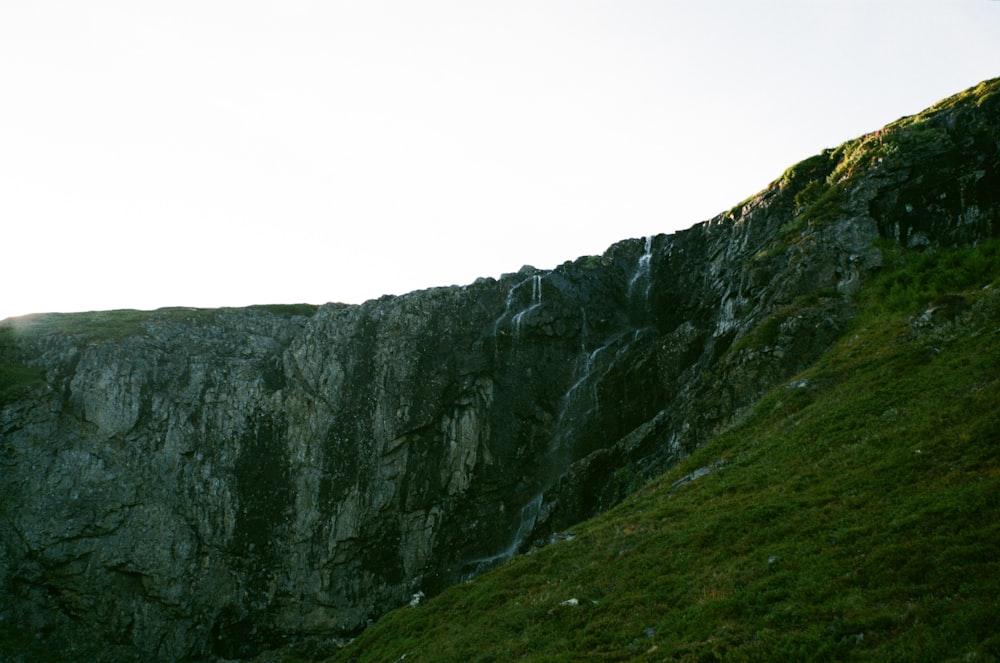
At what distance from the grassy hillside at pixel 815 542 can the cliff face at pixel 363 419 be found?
12996mm

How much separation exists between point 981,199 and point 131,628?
61.0 m

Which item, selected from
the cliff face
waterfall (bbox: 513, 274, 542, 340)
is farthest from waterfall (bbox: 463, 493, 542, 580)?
waterfall (bbox: 513, 274, 542, 340)

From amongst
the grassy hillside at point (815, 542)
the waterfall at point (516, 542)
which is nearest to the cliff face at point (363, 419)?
the waterfall at point (516, 542)

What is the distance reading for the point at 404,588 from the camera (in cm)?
5538

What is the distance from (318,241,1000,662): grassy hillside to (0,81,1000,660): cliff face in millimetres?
12996

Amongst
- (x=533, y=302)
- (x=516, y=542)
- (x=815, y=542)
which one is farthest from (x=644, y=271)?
(x=815, y=542)

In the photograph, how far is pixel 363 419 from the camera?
200 feet

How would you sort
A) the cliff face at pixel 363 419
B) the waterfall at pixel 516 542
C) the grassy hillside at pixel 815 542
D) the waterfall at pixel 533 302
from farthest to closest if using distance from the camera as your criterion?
the waterfall at pixel 533 302
the waterfall at pixel 516 542
the cliff face at pixel 363 419
the grassy hillside at pixel 815 542

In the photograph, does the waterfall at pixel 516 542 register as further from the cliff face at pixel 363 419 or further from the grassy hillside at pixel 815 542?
the grassy hillside at pixel 815 542

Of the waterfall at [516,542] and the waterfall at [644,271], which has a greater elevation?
the waterfall at [644,271]

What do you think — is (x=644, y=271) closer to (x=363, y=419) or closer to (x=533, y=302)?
(x=533, y=302)

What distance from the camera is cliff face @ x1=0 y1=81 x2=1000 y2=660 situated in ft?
160

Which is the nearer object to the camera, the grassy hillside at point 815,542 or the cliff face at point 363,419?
the grassy hillside at point 815,542

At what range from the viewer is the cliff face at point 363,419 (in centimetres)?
4862
